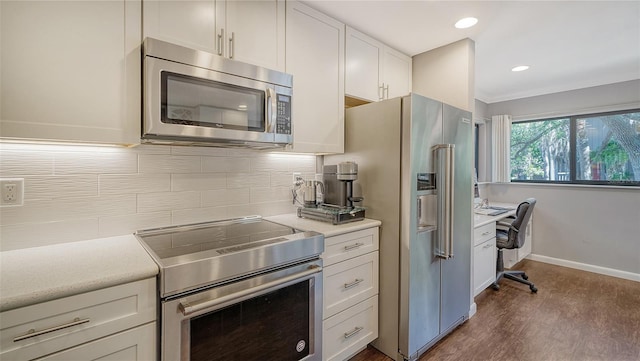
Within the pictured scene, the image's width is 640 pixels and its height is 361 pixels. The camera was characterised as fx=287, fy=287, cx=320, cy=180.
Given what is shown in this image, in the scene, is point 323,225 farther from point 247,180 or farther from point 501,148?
point 501,148

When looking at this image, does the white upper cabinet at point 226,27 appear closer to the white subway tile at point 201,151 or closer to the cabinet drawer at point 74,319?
the white subway tile at point 201,151

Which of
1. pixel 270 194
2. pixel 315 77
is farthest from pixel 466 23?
pixel 270 194

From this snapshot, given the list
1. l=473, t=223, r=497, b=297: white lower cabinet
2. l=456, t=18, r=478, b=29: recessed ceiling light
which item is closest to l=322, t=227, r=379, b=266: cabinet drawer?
l=473, t=223, r=497, b=297: white lower cabinet

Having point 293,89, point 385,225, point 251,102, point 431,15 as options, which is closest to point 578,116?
point 431,15

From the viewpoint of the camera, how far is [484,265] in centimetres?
296

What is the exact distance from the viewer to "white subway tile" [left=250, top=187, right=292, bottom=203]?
2.06 metres

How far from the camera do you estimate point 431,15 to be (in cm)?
203

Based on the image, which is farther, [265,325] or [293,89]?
[293,89]

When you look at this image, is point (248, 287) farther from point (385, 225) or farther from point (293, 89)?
point (293, 89)

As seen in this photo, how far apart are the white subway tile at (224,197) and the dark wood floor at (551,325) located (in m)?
1.36

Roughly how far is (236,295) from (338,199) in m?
1.07

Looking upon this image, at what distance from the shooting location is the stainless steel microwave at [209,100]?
51.6 inches

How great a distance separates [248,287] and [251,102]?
97 cm

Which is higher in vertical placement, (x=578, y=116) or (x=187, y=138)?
(x=578, y=116)
